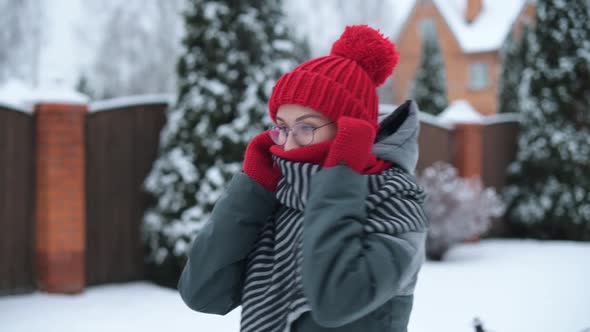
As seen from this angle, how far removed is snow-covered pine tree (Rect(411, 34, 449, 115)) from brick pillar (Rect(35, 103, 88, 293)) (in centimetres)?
1235

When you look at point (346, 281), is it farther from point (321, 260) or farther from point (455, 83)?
point (455, 83)

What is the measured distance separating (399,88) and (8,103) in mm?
25734

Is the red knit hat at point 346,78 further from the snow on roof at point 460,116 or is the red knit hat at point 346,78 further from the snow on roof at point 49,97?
the snow on roof at point 460,116

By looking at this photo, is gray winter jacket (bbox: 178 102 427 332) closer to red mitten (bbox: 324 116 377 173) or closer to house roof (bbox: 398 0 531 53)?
red mitten (bbox: 324 116 377 173)

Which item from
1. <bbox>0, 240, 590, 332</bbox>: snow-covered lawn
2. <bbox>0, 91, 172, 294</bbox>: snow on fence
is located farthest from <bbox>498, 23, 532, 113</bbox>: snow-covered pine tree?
<bbox>0, 91, 172, 294</bbox>: snow on fence

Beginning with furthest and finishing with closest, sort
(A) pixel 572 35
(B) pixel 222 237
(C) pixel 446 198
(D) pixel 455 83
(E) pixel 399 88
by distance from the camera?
1. (E) pixel 399 88
2. (D) pixel 455 83
3. (A) pixel 572 35
4. (C) pixel 446 198
5. (B) pixel 222 237

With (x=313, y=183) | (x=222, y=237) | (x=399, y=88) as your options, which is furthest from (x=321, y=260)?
(x=399, y=88)

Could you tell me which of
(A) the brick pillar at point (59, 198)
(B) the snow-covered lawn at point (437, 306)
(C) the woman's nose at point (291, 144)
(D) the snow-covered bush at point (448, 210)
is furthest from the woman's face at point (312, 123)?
(D) the snow-covered bush at point (448, 210)

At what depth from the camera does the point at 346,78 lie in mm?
1435

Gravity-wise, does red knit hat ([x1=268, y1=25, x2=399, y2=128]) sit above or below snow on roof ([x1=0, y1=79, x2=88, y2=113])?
above

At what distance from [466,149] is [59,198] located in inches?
243

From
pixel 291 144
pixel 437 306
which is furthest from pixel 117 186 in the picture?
pixel 291 144

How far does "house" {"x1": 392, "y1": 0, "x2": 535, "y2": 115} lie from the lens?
25078 millimetres

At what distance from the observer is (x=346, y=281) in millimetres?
1174
